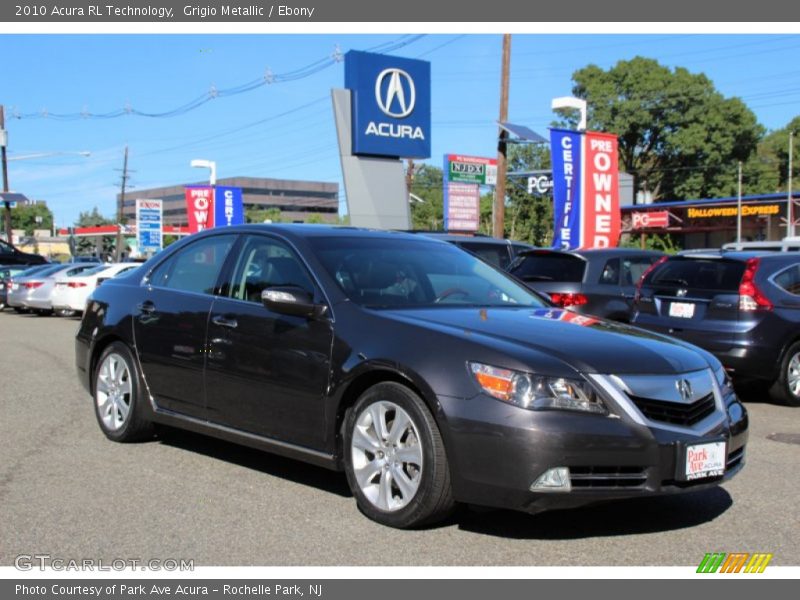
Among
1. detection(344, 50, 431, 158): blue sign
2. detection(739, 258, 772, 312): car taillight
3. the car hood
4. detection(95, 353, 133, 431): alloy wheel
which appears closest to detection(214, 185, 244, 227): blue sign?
detection(344, 50, 431, 158): blue sign

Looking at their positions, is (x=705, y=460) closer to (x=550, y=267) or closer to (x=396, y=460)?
(x=396, y=460)

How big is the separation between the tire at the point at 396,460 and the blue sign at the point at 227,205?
84.6 ft

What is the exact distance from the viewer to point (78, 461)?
6332 mm

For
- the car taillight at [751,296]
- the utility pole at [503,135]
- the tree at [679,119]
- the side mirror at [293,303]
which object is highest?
the tree at [679,119]

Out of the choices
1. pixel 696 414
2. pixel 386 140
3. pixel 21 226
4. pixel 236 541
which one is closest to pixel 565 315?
pixel 696 414

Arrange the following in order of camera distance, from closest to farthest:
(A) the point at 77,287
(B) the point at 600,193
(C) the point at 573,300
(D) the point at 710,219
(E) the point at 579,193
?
(C) the point at 573,300
(E) the point at 579,193
(B) the point at 600,193
(A) the point at 77,287
(D) the point at 710,219

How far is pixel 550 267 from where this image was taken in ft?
38.2

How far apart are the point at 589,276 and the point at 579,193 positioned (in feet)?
23.5

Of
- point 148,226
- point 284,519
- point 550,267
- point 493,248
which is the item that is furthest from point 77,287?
point 284,519

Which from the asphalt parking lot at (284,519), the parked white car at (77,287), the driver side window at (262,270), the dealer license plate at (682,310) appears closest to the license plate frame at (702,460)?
the asphalt parking lot at (284,519)

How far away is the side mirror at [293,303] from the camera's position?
207 inches

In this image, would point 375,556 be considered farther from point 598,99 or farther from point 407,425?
point 598,99

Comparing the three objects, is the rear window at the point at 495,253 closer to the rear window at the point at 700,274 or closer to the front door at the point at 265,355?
the rear window at the point at 700,274

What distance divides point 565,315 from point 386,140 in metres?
16.8
